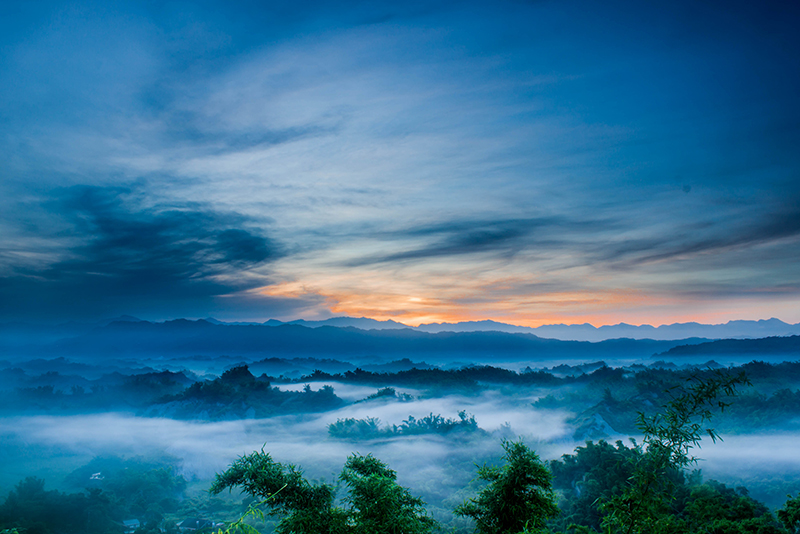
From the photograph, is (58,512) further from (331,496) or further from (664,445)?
(664,445)

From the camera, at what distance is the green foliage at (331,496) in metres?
8.66

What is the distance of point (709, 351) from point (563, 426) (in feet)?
→ 447

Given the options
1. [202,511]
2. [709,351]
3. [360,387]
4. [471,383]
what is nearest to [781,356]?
[709,351]

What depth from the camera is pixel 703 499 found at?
684 inches

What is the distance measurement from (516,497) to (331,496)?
5.23 meters

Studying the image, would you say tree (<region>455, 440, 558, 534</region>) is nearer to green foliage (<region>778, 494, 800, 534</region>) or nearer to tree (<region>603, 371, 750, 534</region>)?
tree (<region>603, 371, 750, 534</region>)

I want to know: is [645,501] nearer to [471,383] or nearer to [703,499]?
[703,499]

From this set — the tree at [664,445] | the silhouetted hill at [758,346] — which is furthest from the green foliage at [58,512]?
the silhouetted hill at [758,346]

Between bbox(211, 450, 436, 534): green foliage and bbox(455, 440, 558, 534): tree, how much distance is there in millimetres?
1540

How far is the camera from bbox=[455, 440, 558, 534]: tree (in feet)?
30.8

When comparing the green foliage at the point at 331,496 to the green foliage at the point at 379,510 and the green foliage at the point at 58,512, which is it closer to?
the green foliage at the point at 379,510

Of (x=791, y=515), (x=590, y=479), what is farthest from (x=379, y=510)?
(x=590, y=479)

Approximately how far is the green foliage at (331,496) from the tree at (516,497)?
5.05 ft

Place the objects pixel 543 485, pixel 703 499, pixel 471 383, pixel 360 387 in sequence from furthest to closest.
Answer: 1. pixel 360 387
2. pixel 471 383
3. pixel 703 499
4. pixel 543 485
